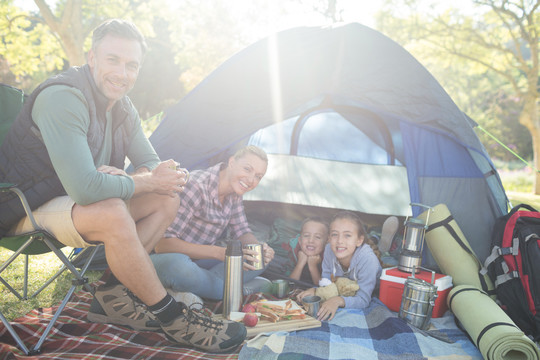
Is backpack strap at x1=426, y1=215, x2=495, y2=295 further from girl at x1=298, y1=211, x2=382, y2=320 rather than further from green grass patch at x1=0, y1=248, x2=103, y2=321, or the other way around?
green grass patch at x1=0, y1=248, x2=103, y2=321

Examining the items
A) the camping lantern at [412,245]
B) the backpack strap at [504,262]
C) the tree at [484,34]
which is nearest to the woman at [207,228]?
the camping lantern at [412,245]

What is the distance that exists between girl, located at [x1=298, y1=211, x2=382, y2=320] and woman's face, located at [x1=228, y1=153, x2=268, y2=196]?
0.65 meters

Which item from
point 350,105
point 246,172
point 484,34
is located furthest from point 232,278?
point 484,34

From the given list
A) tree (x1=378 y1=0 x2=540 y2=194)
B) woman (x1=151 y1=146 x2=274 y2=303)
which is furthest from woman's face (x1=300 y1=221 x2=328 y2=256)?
tree (x1=378 y1=0 x2=540 y2=194)

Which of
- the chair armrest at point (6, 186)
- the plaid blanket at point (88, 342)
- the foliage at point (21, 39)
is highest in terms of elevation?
the foliage at point (21, 39)

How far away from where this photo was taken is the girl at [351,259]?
8.06 ft

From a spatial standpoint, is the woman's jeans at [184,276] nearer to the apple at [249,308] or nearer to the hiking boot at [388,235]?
the apple at [249,308]

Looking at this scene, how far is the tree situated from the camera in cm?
879

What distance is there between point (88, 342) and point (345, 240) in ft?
5.08

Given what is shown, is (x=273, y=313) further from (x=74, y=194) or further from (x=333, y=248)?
(x=74, y=194)

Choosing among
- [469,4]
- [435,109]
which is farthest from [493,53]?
[435,109]

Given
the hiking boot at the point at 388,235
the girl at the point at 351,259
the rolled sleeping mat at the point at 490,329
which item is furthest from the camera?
the hiking boot at the point at 388,235

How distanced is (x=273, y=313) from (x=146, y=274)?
2.37 feet

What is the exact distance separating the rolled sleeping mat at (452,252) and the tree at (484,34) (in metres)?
7.56
